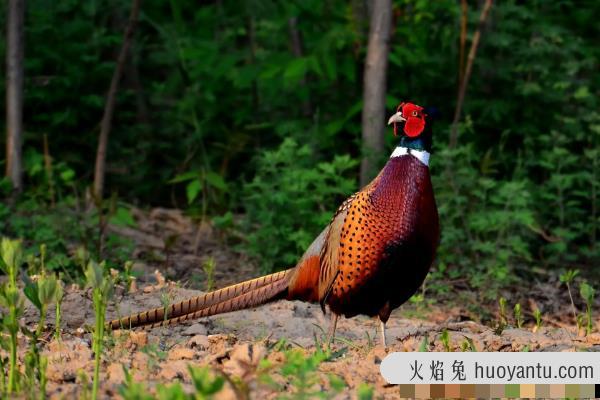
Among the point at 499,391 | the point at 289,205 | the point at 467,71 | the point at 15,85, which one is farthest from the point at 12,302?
the point at 467,71

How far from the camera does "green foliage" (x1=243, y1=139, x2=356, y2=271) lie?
6.88 meters

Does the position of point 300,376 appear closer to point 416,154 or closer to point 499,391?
point 499,391

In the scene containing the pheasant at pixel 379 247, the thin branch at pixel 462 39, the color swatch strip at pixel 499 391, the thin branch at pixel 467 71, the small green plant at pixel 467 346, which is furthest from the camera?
the thin branch at pixel 462 39

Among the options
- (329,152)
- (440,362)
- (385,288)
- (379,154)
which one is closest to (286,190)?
(379,154)

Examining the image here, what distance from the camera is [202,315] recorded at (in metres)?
4.71

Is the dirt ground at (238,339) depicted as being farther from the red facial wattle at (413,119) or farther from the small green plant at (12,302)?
the red facial wattle at (413,119)

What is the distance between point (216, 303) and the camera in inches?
185

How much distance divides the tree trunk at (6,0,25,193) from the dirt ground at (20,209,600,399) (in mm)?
1185

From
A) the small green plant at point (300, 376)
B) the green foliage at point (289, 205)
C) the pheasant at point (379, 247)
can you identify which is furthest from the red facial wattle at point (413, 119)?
the green foliage at point (289, 205)

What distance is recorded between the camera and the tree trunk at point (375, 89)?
7145 millimetres

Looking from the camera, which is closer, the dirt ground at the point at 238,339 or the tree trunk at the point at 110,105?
the dirt ground at the point at 238,339

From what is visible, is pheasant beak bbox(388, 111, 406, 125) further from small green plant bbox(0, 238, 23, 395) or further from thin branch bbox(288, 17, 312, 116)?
thin branch bbox(288, 17, 312, 116)

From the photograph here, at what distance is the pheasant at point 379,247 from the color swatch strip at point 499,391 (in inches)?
40.0

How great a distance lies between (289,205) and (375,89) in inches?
39.0
